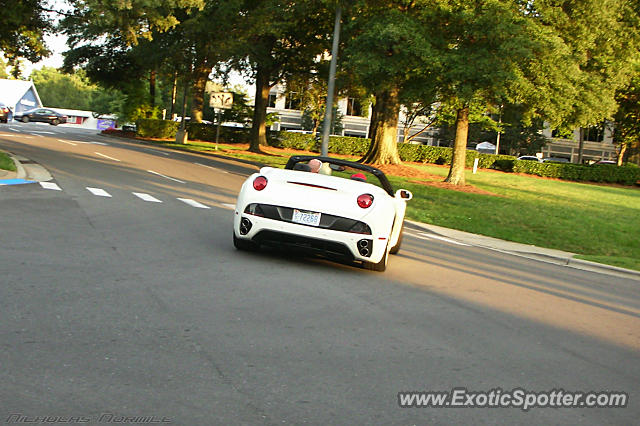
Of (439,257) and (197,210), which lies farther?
(197,210)

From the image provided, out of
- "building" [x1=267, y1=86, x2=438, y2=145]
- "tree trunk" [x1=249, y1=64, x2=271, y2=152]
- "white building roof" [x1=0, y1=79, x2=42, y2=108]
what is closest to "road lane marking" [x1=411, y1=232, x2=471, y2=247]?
"tree trunk" [x1=249, y1=64, x2=271, y2=152]

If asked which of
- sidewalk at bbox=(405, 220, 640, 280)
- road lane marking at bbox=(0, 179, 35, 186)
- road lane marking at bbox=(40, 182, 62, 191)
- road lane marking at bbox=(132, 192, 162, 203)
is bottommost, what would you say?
sidewalk at bbox=(405, 220, 640, 280)

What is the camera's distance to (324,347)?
17.3 ft

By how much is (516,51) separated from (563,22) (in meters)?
4.14

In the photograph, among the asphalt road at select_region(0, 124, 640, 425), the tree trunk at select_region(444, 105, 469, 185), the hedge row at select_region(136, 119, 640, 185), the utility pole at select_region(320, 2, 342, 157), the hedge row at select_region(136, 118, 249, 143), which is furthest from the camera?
the hedge row at select_region(136, 118, 249, 143)

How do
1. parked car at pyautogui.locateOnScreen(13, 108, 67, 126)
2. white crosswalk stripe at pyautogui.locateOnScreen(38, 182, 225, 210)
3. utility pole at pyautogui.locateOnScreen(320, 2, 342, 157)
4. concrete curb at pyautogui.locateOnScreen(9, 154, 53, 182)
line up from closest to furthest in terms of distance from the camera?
white crosswalk stripe at pyautogui.locateOnScreen(38, 182, 225, 210)
concrete curb at pyautogui.locateOnScreen(9, 154, 53, 182)
utility pole at pyautogui.locateOnScreen(320, 2, 342, 157)
parked car at pyautogui.locateOnScreen(13, 108, 67, 126)

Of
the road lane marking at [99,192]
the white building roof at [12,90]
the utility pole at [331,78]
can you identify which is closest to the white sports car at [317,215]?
the road lane marking at [99,192]

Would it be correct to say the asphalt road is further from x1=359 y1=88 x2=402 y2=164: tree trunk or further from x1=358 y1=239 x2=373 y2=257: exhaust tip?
x1=359 y1=88 x2=402 y2=164: tree trunk

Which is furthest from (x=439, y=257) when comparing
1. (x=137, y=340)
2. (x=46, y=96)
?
(x=46, y=96)

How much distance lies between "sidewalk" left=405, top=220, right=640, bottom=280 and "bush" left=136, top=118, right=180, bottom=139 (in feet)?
124

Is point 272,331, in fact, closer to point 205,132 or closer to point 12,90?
point 205,132

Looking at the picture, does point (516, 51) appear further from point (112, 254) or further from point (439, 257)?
point (112, 254)

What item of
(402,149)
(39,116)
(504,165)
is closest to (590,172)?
(504,165)

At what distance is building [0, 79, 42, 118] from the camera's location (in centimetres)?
10429
